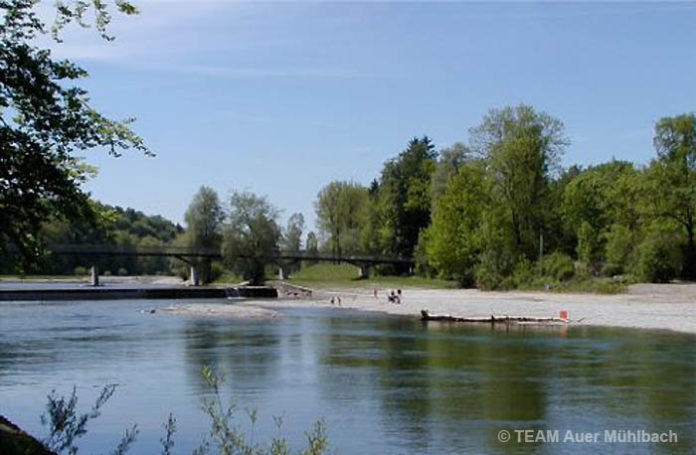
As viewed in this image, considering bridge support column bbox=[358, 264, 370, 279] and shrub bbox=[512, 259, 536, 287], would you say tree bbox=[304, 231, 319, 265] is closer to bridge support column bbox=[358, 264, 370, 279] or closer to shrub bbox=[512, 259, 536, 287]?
bridge support column bbox=[358, 264, 370, 279]

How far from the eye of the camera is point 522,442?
68.5 feet

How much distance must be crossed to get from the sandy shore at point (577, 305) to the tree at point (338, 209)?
49.4m

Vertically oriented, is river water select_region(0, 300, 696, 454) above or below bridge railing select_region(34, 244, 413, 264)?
below

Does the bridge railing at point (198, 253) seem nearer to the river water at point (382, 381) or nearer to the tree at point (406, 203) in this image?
the tree at point (406, 203)

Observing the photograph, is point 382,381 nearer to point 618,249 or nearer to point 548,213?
point 618,249

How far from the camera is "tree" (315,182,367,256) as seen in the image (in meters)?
137

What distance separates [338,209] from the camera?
13762 centimetres

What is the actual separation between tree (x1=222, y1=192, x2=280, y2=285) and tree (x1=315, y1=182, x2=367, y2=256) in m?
23.9

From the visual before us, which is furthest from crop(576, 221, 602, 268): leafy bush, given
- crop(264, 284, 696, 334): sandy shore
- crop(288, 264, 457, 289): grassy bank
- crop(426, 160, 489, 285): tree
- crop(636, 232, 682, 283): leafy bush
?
crop(288, 264, 457, 289): grassy bank

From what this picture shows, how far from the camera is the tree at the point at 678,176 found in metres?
76.9

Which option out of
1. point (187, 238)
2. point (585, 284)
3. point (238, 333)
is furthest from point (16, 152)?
point (187, 238)

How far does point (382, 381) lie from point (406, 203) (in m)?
91.8

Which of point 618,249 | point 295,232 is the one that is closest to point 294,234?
point 295,232

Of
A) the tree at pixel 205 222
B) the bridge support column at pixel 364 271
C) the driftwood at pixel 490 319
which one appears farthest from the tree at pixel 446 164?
the driftwood at pixel 490 319
